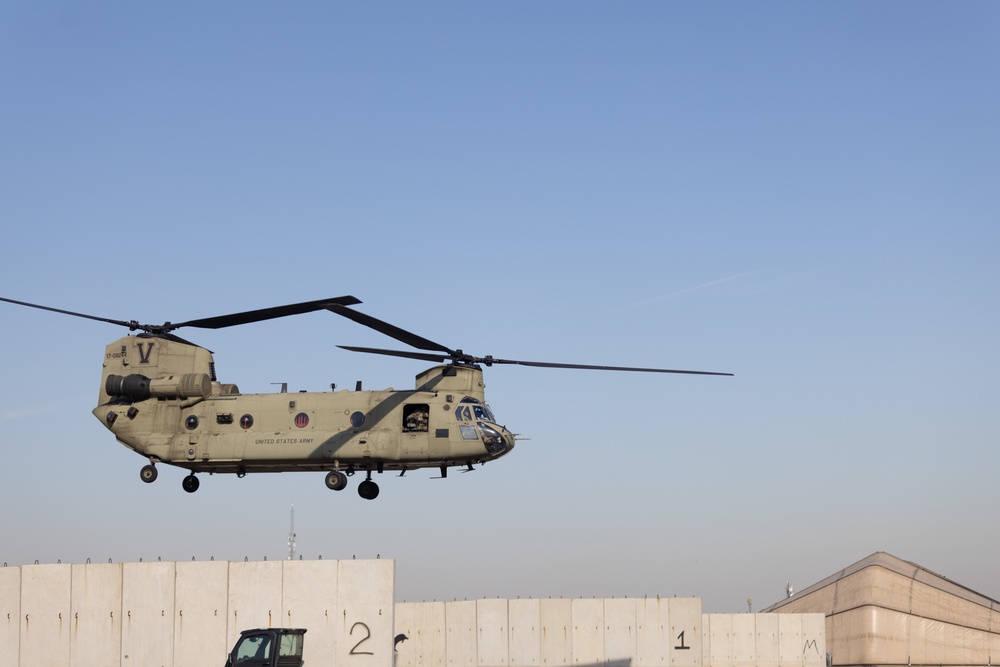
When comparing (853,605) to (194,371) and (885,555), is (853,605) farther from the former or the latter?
(194,371)

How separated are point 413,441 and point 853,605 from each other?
2449 inches

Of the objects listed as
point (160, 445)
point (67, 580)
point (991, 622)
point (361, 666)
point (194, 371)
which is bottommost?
point (991, 622)

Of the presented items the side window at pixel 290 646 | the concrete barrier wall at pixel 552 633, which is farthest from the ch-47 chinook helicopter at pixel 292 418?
the concrete barrier wall at pixel 552 633

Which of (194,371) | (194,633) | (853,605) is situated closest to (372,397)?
(194,371)

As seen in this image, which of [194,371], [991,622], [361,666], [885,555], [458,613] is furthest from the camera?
[885,555]

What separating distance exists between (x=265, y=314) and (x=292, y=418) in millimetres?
4462

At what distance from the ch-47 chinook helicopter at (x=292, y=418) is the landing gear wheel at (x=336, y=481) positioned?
1.4 inches

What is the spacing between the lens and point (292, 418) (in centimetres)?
4019

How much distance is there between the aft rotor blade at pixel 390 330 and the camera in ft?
118

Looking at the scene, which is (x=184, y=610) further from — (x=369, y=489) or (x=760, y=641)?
(x=760, y=641)

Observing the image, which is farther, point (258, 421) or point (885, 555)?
point (885, 555)

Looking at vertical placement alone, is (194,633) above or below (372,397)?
below

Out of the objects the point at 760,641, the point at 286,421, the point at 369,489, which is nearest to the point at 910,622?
the point at 760,641

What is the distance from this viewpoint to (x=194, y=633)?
39.5 metres
